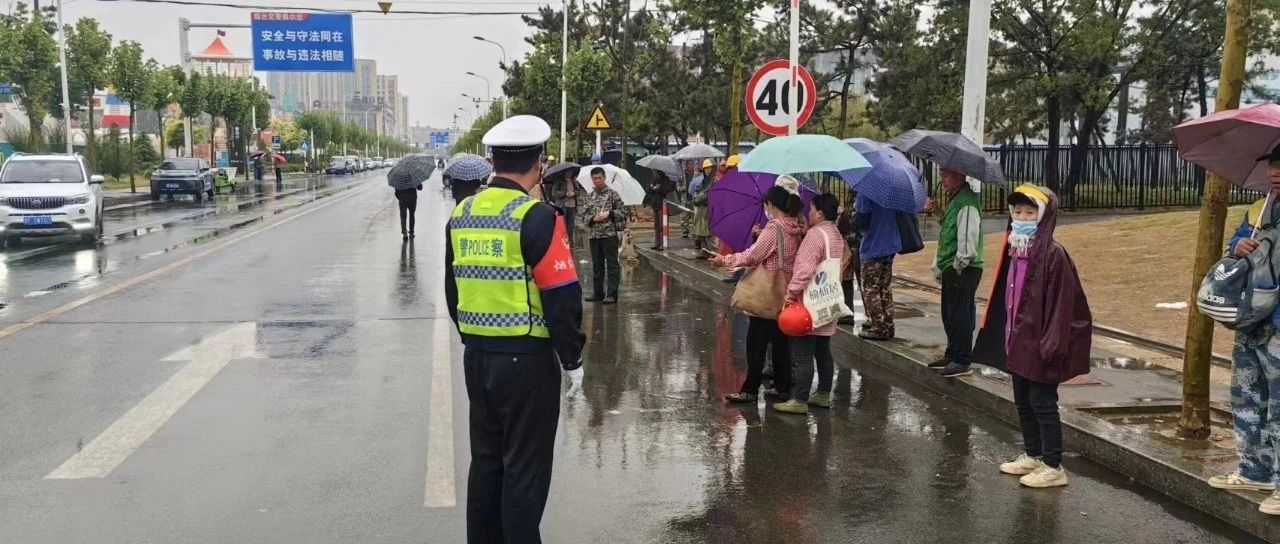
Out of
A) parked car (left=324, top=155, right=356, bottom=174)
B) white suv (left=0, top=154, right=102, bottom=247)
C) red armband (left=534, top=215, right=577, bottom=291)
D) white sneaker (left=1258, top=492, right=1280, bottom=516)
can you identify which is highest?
red armband (left=534, top=215, right=577, bottom=291)

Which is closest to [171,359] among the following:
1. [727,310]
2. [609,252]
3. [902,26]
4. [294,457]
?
[294,457]

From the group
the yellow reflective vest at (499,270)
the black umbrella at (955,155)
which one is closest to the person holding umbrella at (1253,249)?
the black umbrella at (955,155)

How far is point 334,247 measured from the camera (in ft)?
62.8

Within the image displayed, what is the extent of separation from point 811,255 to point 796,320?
432 millimetres

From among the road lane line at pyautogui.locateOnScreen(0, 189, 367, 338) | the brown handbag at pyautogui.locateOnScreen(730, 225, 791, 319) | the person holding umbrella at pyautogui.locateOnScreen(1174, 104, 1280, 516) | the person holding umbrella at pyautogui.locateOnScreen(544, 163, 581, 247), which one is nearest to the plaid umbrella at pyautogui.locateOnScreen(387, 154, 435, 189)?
the road lane line at pyautogui.locateOnScreen(0, 189, 367, 338)

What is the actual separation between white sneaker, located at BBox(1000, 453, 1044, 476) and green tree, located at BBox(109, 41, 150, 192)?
4433cm

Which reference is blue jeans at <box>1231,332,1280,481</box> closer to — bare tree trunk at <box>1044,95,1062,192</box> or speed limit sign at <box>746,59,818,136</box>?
speed limit sign at <box>746,59,818,136</box>

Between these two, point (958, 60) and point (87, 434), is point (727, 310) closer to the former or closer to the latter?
point (87, 434)

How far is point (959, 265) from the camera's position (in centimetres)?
784

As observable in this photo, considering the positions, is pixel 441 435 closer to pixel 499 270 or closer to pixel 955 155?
pixel 499 270

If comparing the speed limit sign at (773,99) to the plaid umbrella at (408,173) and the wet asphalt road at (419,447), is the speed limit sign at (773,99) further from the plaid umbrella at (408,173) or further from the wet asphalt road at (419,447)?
the plaid umbrella at (408,173)

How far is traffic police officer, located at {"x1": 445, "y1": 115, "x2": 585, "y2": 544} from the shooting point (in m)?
3.77

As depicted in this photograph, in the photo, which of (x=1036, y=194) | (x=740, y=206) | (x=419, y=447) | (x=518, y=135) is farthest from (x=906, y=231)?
(x=518, y=135)

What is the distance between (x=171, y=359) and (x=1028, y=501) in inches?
260
